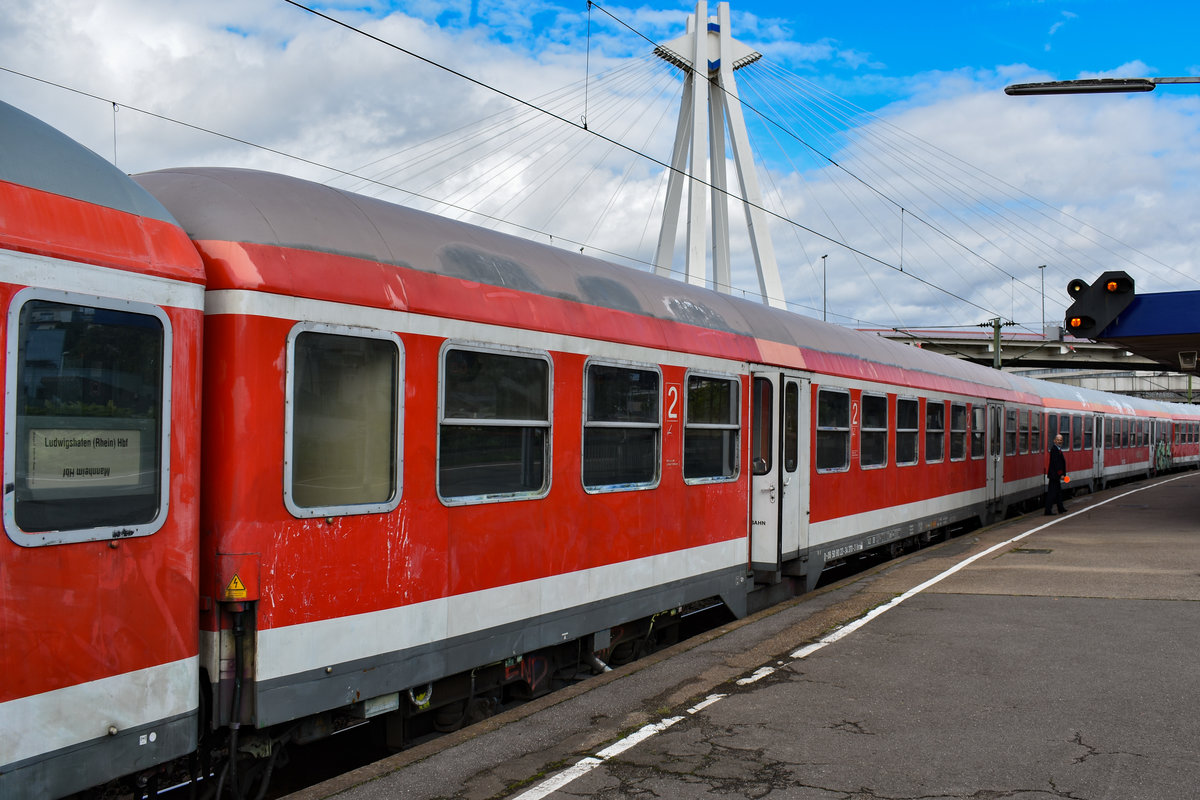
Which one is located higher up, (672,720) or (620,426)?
(620,426)

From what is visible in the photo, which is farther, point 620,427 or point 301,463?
point 620,427

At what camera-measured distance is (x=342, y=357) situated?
5.00 m

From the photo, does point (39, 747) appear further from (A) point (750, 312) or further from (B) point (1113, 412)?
(B) point (1113, 412)

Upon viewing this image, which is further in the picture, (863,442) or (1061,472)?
(1061,472)

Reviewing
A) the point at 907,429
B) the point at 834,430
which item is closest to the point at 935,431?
the point at 907,429

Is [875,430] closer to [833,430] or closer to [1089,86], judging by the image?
[833,430]

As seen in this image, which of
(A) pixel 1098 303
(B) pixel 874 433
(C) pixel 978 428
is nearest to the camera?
(B) pixel 874 433

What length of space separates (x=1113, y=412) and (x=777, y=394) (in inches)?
988

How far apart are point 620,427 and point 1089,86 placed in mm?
6144

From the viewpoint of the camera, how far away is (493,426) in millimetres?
5930

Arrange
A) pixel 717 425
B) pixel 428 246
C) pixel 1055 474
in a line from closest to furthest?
pixel 428 246
pixel 717 425
pixel 1055 474

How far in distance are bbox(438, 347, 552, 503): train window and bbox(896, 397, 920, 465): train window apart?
325 inches

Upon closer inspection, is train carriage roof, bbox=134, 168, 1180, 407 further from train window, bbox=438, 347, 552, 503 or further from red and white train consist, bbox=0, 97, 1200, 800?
train window, bbox=438, 347, 552, 503

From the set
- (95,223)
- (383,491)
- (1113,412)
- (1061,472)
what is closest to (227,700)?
(383,491)
